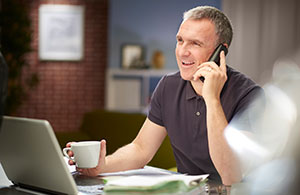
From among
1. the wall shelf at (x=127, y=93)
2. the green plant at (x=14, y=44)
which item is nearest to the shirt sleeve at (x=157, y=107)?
the wall shelf at (x=127, y=93)

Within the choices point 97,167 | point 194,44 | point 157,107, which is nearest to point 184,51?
point 194,44

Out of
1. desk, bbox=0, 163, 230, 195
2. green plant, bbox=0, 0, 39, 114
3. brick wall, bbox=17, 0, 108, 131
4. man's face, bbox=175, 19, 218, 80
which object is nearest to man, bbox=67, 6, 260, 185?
man's face, bbox=175, 19, 218, 80

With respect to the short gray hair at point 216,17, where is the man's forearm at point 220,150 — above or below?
below

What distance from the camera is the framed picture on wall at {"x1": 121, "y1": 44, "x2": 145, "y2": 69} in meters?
5.64

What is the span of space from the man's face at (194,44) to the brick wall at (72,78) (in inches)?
180

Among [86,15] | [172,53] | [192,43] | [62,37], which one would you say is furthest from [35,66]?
[192,43]

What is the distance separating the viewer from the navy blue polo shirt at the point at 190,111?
5.59ft

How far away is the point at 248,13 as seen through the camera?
472 cm

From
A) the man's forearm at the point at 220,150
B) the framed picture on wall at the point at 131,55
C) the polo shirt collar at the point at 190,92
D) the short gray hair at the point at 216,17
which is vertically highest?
the short gray hair at the point at 216,17

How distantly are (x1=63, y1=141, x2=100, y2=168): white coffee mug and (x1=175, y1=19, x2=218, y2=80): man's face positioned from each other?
0.64 m

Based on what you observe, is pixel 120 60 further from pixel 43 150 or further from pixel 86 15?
pixel 43 150

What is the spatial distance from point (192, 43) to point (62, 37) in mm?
4725

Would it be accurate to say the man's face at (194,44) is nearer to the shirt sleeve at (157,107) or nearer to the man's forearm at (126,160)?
the shirt sleeve at (157,107)

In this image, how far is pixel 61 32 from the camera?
20.3ft
